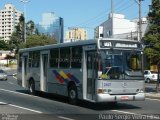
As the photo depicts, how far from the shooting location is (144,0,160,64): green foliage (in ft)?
89.2

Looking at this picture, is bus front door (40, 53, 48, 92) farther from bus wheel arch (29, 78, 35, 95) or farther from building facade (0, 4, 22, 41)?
building facade (0, 4, 22, 41)

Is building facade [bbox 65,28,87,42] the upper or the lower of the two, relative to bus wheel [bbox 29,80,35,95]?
upper

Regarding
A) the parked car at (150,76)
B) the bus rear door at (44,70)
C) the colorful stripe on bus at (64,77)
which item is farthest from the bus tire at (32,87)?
the parked car at (150,76)

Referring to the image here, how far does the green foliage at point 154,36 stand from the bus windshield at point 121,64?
29.3 ft

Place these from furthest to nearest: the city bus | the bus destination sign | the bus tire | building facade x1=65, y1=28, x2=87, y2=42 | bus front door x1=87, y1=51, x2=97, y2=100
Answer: building facade x1=65, y1=28, x2=87, y2=42 → the bus tire → bus front door x1=87, y1=51, x2=97, y2=100 → the bus destination sign → the city bus

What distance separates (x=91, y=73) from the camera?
1817 cm

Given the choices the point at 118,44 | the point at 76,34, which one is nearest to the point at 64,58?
the point at 118,44

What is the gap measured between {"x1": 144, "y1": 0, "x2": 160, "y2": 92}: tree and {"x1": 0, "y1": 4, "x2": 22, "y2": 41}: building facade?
413 ft

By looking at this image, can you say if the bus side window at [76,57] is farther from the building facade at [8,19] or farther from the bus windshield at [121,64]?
the building facade at [8,19]

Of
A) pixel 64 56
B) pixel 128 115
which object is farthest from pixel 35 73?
pixel 128 115

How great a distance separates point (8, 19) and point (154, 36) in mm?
149989

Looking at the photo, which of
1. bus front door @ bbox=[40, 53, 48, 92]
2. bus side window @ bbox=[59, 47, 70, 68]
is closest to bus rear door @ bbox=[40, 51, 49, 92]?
bus front door @ bbox=[40, 53, 48, 92]

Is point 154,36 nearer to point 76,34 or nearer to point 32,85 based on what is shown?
point 32,85

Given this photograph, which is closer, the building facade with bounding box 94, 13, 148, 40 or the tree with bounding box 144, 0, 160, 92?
the tree with bounding box 144, 0, 160, 92
